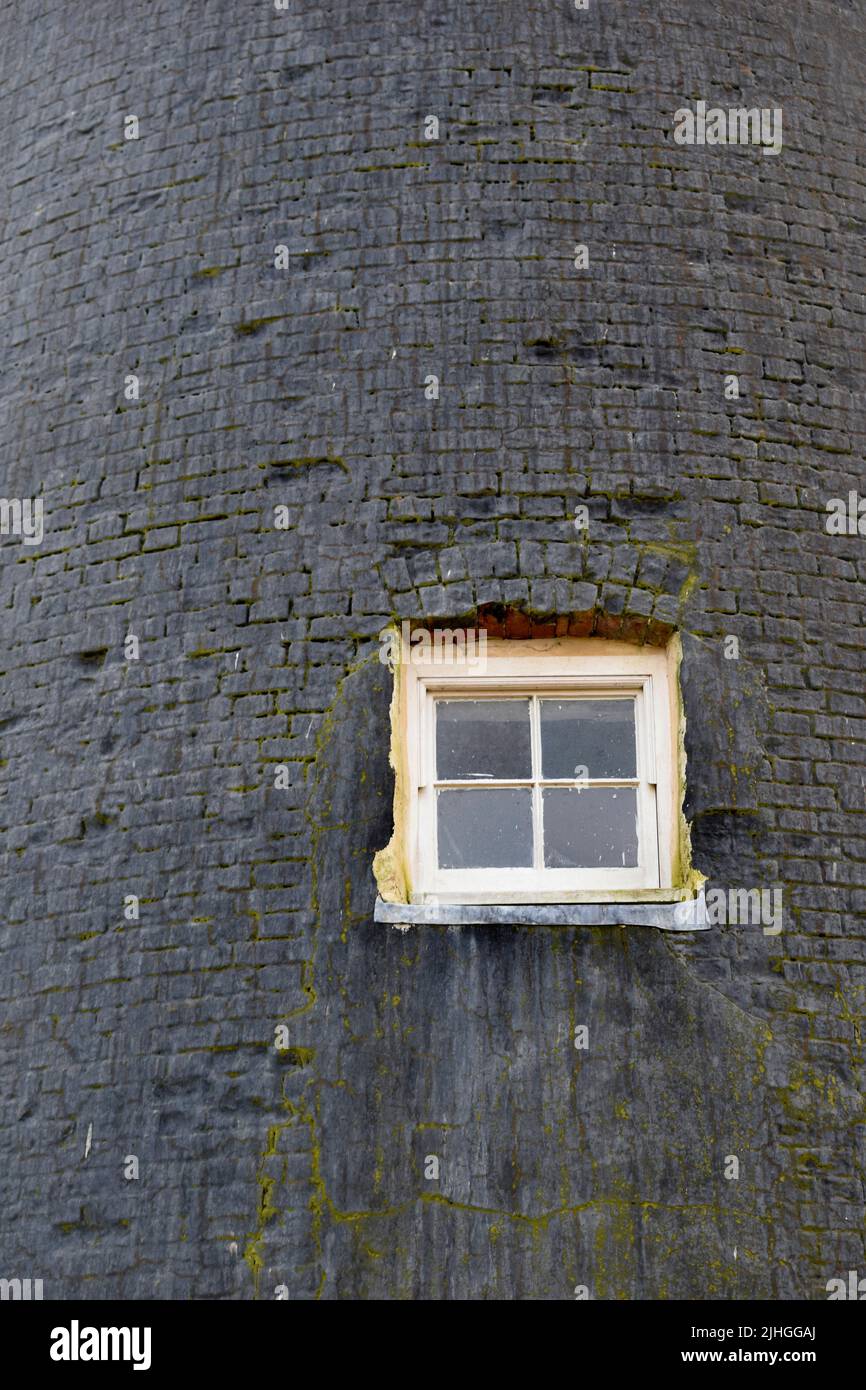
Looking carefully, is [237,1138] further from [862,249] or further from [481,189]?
[862,249]

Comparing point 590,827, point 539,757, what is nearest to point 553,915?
point 590,827

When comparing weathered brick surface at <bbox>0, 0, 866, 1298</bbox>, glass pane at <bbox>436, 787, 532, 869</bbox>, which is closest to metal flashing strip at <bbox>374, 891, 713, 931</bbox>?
weathered brick surface at <bbox>0, 0, 866, 1298</bbox>

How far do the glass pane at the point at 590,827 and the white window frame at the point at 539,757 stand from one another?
0.09ft

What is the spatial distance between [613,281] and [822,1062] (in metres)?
3.02

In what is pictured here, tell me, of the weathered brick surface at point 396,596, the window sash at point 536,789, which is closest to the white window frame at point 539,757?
the window sash at point 536,789

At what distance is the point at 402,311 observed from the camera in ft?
23.8

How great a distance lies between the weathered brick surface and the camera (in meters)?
6.13

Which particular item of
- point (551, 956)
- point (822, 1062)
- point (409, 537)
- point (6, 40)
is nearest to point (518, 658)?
point (409, 537)

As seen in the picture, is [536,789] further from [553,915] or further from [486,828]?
[553,915]

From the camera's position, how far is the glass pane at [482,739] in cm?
675

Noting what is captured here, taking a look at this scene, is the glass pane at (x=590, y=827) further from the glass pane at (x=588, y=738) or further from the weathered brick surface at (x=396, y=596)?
the weathered brick surface at (x=396, y=596)

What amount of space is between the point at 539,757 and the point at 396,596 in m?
0.77

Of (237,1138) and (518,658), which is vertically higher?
(518,658)

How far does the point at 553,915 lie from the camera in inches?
250
